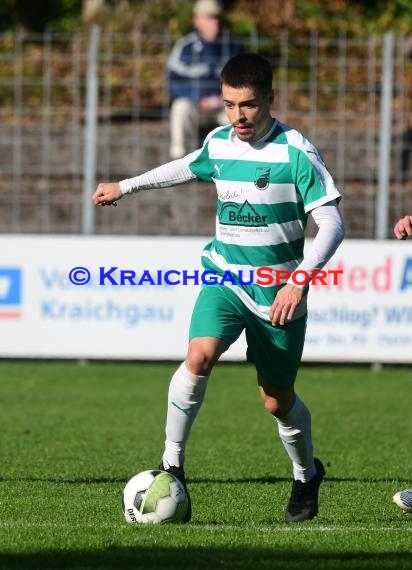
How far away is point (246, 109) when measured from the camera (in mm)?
6090

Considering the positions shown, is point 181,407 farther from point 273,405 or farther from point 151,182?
point 151,182

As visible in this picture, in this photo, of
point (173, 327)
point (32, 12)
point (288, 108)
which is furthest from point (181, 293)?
point (32, 12)

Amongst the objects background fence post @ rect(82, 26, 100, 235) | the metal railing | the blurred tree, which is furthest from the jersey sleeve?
the blurred tree

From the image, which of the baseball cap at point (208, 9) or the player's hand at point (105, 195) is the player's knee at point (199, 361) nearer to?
the player's hand at point (105, 195)

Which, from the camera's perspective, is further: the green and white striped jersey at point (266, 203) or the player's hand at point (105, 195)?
the player's hand at point (105, 195)

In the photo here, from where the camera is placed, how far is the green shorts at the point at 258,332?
242 inches

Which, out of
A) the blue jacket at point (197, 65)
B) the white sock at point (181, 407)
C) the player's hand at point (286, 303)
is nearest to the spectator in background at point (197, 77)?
the blue jacket at point (197, 65)

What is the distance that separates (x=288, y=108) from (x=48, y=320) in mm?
5179

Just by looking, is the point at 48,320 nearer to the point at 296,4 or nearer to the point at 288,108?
the point at 288,108

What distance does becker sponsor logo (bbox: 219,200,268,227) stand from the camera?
20.0ft

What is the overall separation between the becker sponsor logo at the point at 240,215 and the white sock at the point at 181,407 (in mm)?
692

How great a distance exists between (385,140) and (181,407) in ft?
29.1

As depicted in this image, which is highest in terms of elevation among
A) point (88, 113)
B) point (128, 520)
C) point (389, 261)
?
point (88, 113)

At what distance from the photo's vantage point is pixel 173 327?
13.9 meters
